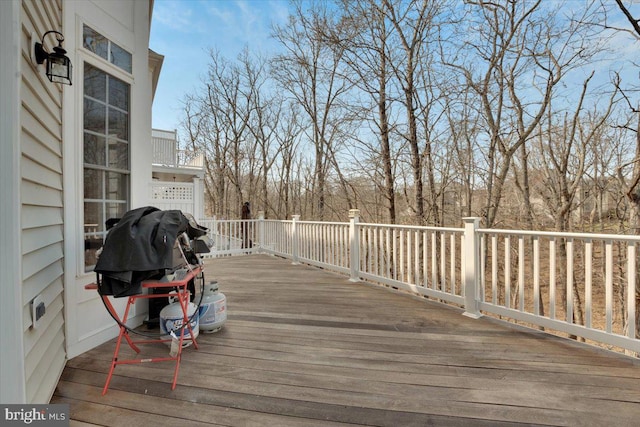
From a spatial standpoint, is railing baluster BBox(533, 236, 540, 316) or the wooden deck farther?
railing baluster BBox(533, 236, 540, 316)

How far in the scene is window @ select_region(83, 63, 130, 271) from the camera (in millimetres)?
2430

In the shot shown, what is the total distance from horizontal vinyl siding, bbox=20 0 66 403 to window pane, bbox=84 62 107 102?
0.34 meters

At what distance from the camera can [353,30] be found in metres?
6.69

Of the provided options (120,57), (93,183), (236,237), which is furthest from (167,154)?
(93,183)

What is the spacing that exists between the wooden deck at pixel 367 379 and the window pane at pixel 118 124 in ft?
6.13

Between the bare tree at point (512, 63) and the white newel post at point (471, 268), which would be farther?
the bare tree at point (512, 63)

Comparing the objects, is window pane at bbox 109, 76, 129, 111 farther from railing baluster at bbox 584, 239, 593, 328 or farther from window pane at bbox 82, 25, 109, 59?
railing baluster at bbox 584, 239, 593, 328

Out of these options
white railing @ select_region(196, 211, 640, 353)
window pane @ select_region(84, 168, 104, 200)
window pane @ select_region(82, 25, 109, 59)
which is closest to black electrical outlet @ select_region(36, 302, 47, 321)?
window pane @ select_region(84, 168, 104, 200)

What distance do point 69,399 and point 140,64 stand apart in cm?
288

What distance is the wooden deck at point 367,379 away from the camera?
5.21 feet

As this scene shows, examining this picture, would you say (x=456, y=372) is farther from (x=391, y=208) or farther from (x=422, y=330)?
(x=391, y=208)

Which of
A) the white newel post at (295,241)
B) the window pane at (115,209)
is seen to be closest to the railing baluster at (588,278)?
the window pane at (115,209)

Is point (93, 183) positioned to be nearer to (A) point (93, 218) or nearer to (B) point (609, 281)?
(A) point (93, 218)

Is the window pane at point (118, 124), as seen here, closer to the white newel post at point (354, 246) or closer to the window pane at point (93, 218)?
the window pane at point (93, 218)
